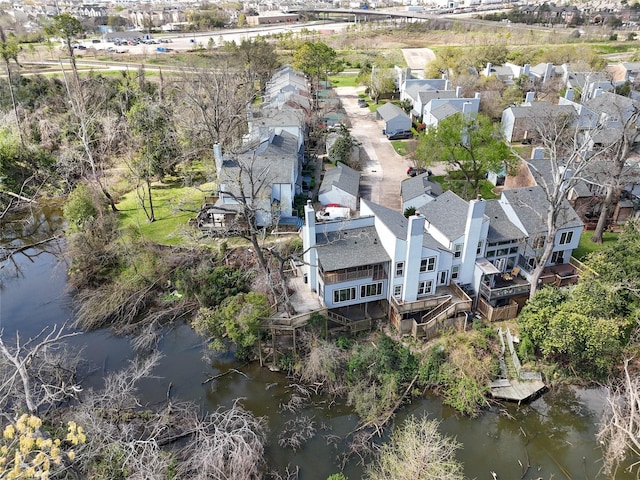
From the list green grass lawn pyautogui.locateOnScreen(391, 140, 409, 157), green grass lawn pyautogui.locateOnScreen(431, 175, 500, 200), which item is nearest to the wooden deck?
green grass lawn pyautogui.locateOnScreen(431, 175, 500, 200)

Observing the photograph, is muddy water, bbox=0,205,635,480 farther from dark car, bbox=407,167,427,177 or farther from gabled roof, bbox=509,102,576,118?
gabled roof, bbox=509,102,576,118

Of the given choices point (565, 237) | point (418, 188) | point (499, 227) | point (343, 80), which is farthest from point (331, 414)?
point (343, 80)

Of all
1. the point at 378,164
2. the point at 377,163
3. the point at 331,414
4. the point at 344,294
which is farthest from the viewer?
the point at 377,163

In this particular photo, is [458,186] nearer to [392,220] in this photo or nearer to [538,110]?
[392,220]

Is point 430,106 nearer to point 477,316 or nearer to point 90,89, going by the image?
point 477,316

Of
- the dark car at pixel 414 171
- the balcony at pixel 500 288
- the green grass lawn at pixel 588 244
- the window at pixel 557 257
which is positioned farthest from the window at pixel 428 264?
the dark car at pixel 414 171

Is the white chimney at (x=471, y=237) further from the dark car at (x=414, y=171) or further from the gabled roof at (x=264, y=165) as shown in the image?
the dark car at (x=414, y=171)

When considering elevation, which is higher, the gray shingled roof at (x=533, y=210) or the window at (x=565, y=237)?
the gray shingled roof at (x=533, y=210)
